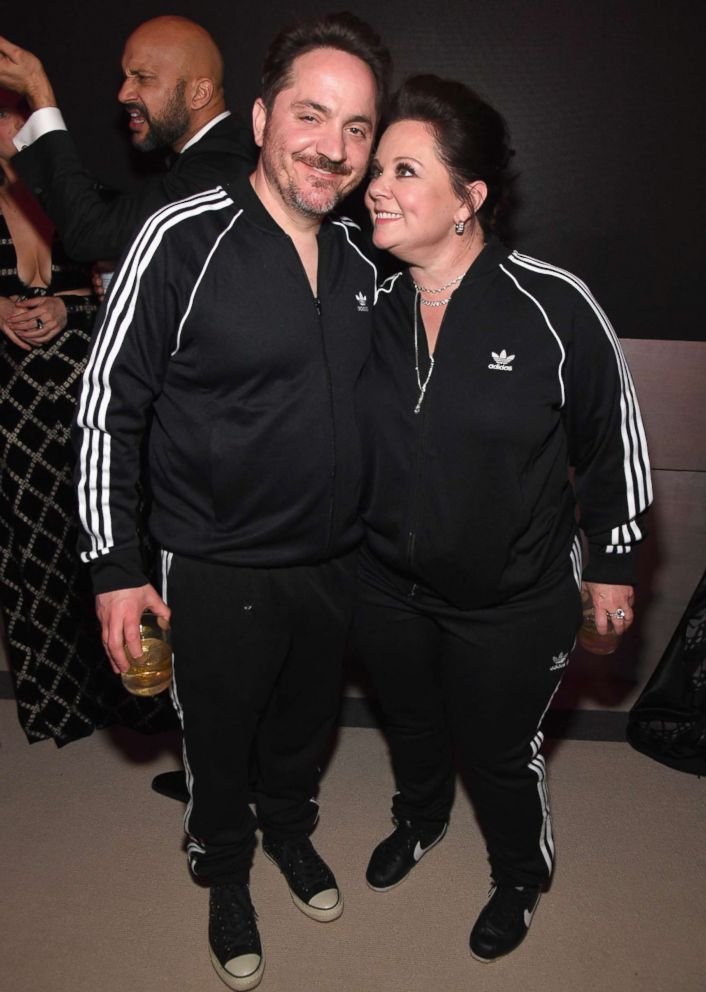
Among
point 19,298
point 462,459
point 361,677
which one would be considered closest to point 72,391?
point 19,298

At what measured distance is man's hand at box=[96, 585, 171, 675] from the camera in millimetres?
1678

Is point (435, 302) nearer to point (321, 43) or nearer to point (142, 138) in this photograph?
point (321, 43)

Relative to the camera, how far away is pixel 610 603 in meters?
1.88

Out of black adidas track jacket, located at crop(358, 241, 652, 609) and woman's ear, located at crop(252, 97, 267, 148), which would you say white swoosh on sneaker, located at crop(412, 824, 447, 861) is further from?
woman's ear, located at crop(252, 97, 267, 148)

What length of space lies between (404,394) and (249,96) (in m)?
1.39

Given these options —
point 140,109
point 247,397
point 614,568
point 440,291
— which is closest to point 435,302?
point 440,291

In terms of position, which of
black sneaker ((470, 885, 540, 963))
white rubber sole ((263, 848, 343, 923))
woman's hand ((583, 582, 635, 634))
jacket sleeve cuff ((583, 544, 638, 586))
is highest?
jacket sleeve cuff ((583, 544, 638, 586))

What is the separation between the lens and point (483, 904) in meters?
2.18

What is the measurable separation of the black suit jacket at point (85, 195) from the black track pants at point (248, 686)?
0.74 metres

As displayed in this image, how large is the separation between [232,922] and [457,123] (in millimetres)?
1805

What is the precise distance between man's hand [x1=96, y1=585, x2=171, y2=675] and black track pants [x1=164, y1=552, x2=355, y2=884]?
93mm

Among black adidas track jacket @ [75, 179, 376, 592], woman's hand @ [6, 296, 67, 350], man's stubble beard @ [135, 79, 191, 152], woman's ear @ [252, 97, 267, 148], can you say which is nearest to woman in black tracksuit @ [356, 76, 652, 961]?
black adidas track jacket @ [75, 179, 376, 592]

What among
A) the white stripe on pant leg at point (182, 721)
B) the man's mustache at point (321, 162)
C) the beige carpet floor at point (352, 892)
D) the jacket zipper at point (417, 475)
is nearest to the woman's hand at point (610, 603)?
the jacket zipper at point (417, 475)

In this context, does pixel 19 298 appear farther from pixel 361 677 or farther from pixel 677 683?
pixel 677 683
